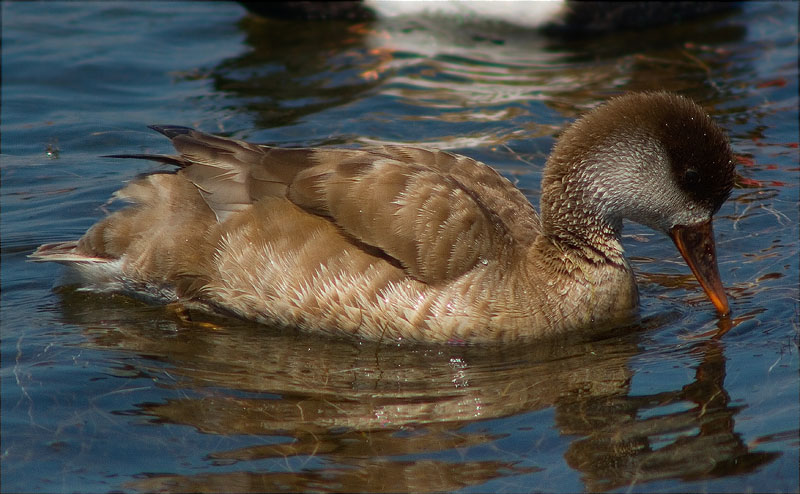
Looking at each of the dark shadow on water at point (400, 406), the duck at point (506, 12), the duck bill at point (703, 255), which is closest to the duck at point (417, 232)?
the duck bill at point (703, 255)

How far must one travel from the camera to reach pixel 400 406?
5090 millimetres

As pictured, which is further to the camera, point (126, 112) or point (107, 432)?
point (126, 112)

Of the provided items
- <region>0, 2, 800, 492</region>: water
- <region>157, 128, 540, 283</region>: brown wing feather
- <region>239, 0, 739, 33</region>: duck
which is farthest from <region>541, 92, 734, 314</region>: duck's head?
<region>239, 0, 739, 33</region>: duck

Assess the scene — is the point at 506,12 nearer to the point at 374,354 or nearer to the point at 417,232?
the point at 417,232

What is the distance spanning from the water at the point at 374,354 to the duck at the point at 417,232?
20cm

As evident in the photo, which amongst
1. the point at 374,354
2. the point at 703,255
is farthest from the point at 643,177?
the point at 374,354

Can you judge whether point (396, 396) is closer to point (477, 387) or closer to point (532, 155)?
point (477, 387)

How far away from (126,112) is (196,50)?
77.3 inches

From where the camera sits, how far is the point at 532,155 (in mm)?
8602

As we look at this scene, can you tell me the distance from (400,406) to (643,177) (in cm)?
195

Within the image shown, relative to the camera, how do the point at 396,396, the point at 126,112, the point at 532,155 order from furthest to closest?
the point at 126,112, the point at 532,155, the point at 396,396

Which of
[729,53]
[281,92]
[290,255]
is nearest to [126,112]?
[281,92]

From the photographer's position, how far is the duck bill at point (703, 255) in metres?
5.98

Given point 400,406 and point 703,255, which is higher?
point 703,255
